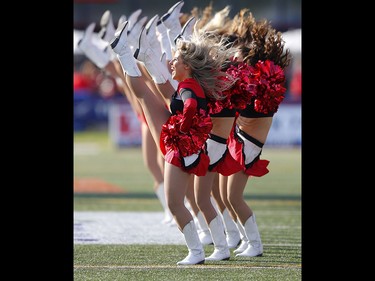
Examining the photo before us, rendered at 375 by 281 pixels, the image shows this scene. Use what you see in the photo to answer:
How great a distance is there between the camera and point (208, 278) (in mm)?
5332

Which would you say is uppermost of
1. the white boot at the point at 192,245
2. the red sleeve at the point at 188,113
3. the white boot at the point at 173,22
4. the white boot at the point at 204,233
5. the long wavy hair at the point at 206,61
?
the white boot at the point at 173,22

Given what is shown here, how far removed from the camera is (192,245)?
19.1 feet

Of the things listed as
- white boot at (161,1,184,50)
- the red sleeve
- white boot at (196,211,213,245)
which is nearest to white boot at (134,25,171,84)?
the red sleeve

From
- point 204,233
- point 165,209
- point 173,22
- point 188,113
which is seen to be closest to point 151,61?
point 188,113

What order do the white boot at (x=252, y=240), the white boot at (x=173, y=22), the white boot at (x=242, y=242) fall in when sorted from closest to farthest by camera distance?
the white boot at (x=252, y=240), the white boot at (x=242, y=242), the white boot at (x=173, y=22)

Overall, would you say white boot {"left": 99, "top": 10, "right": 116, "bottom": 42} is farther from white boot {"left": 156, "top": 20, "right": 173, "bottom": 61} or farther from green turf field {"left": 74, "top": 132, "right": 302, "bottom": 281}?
green turf field {"left": 74, "top": 132, "right": 302, "bottom": 281}

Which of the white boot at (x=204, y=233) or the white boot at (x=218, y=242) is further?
the white boot at (x=204, y=233)

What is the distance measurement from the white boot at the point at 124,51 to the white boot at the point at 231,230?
56.0 inches

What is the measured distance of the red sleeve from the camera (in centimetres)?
555

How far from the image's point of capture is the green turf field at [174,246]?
18.2 ft

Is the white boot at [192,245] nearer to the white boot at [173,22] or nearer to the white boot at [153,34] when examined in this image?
the white boot at [153,34]

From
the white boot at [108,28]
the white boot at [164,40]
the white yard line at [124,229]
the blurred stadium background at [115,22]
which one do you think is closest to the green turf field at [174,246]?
the white yard line at [124,229]
